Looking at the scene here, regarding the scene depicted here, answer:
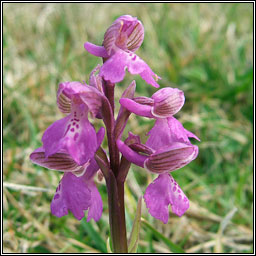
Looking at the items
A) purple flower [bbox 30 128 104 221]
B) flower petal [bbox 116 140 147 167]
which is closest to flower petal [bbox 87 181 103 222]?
purple flower [bbox 30 128 104 221]

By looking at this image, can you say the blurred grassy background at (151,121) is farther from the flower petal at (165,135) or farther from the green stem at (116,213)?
the flower petal at (165,135)

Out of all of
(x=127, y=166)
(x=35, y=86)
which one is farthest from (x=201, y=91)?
(x=127, y=166)

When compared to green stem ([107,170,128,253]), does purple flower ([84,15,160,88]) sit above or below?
above

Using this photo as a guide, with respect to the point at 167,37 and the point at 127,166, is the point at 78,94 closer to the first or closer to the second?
the point at 127,166

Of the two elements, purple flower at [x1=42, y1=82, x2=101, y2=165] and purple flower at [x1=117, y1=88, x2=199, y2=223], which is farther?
purple flower at [x1=117, y1=88, x2=199, y2=223]

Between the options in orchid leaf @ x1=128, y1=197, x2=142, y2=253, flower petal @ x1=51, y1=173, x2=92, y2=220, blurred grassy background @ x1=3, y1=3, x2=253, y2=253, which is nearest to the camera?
flower petal @ x1=51, y1=173, x2=92, y2=220

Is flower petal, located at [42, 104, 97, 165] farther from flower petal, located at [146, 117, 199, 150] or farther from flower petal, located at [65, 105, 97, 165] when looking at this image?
flower petal, located at [146, 117, 199, 150]

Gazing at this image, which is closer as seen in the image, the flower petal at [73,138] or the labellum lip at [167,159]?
the flower petal at [73,138]

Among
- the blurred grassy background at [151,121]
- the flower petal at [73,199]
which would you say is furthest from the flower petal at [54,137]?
the blurred grassy background at [151,121]
